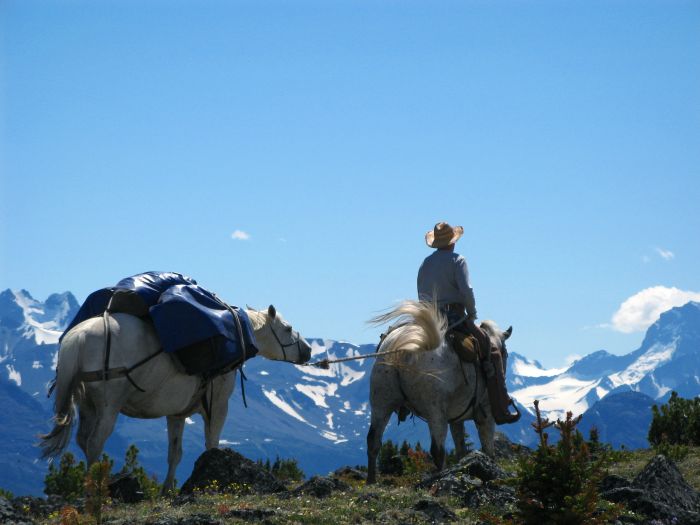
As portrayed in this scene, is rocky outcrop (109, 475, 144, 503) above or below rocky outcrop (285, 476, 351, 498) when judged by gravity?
above

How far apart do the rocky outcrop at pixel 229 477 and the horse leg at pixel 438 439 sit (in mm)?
2606

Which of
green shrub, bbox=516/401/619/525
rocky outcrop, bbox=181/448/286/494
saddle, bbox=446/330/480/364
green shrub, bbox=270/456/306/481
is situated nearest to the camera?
green shrub, bbox=516/401/619/525

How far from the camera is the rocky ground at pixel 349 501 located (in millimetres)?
12633

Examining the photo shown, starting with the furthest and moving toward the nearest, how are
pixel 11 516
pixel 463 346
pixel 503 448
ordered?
pixel 503 448 → pixel 463 346 → pixel 11 516

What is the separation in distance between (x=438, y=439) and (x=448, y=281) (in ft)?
9.26

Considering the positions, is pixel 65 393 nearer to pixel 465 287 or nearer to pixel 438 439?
pixel 438 439

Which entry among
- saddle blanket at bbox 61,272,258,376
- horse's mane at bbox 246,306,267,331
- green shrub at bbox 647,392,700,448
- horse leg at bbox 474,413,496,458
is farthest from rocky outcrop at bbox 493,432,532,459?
saddle blanket at bbox 61,272,258,376

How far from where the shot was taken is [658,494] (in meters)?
13.5

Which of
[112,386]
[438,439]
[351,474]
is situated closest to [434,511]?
[438,439]

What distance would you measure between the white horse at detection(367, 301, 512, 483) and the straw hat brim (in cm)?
156

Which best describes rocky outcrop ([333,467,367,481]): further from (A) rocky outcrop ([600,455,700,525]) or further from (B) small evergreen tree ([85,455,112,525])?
(B) small evergreen tree ([85,455,112,525])

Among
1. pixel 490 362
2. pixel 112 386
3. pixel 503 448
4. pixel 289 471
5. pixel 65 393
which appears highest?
pixel 490 362

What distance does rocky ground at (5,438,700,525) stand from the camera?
12.6 m

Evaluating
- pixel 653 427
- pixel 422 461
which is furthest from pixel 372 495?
pixel 653 427
